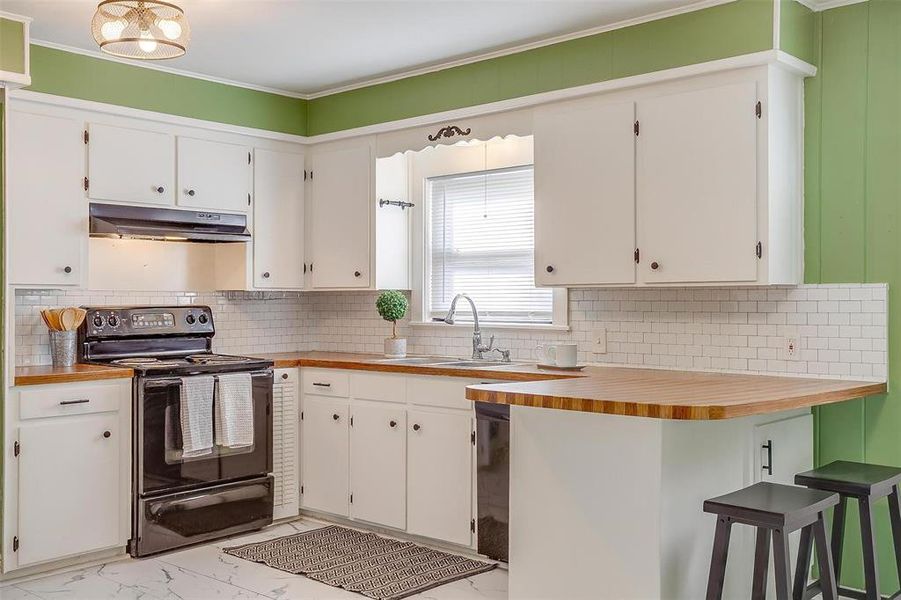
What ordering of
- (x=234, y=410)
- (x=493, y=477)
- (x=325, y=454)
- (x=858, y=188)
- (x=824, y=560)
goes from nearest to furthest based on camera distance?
(x=824, y=560) → (x=858, y=188) → (x=493, y=477) → (x=234, y=410) → (x=325, y=454)

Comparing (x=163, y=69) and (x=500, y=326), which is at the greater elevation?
(x=163, y=69)

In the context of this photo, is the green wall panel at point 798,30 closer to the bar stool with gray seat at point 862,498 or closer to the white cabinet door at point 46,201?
the bar stool with gray seat at point 862,498

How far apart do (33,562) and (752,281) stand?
334 cm

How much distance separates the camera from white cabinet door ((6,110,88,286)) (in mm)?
4188

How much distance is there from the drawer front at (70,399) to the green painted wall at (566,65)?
2.04 metres

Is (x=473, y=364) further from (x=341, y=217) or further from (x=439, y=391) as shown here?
(x=341, y=217)

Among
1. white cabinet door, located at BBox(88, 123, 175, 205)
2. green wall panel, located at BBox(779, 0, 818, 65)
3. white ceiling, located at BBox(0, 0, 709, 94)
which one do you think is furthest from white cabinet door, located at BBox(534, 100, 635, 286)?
white cabinet door, located at BBox(88, 123, 175, 205)

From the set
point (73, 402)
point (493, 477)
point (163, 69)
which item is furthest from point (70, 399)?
point (493, 477)

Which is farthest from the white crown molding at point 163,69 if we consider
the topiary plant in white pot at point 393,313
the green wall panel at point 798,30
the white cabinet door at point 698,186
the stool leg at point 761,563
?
the stool leg at point 761,563

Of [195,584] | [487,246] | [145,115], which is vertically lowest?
[195,584]

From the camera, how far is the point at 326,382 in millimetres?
4910

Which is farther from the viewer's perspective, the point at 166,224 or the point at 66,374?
the point at 166,224

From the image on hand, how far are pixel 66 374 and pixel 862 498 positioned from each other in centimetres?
334

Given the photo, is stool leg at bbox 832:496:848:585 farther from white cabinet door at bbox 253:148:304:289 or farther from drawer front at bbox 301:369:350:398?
white cabinet door at bbox 253:148:304:289
